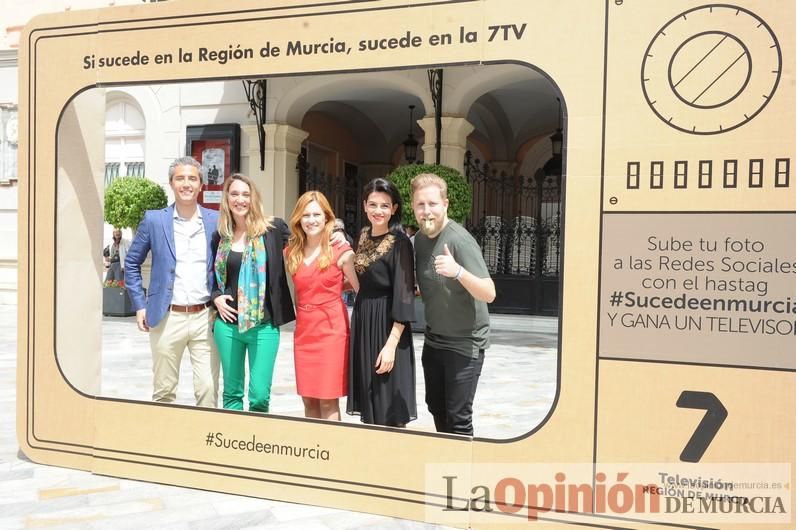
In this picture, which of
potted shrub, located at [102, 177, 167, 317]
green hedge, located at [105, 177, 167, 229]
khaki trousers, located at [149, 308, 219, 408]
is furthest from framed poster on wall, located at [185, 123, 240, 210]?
khaki trousers, located at [149, 308, 219, 408]

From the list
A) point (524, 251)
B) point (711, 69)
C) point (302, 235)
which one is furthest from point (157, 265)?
point (524, 251)

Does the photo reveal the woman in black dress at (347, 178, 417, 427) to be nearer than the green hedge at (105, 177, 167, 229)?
Yes

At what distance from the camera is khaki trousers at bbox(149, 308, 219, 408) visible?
138 inches

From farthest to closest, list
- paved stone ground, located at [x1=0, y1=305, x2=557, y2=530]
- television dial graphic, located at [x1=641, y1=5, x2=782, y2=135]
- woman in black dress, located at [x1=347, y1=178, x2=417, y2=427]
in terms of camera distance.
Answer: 1. woman in black dress, located at [x1=347, y1=178, x2=417, y2=427]
2. paved stone ground, located at [x1=0, y1=305, x2=557, y2=530]
3. television dial graphic, located at [x1=641, y1=5, x2=782, y2=135]

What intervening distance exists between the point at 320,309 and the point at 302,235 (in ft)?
1.21

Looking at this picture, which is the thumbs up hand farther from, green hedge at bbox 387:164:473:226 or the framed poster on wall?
the framed poster on wall

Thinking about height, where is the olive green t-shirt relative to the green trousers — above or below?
above

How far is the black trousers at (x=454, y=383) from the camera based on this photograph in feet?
9.65

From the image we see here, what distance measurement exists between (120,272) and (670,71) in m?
10.3

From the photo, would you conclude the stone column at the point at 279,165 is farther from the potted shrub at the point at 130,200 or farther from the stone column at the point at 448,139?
the stone column at the point at 448,139

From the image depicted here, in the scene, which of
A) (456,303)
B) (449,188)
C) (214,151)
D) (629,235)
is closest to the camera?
(629,235)

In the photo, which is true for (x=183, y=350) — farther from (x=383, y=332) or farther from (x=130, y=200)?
(x=130, y=200)

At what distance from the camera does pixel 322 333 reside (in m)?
3.20
